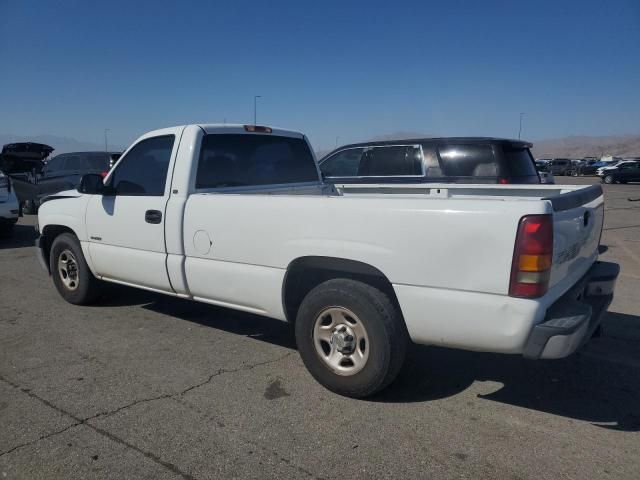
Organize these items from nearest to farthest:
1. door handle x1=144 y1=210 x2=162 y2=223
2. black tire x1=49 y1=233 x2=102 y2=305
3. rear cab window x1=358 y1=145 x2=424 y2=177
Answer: door handle x1=144 y1=210 x2=162 y2=223
black tire x1=49 y1=233 x2=102 y2=305
rear cab window x1=358 y1=145 x2=424 y2=177

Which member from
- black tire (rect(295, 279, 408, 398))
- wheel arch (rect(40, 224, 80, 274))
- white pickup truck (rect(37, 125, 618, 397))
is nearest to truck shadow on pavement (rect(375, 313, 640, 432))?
black tire (rect(295, 279, 408, 398))

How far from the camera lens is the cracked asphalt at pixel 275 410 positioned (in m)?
2.82

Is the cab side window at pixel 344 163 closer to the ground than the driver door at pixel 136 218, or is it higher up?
higher up

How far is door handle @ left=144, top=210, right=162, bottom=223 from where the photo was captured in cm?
447

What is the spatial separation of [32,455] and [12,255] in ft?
23.8

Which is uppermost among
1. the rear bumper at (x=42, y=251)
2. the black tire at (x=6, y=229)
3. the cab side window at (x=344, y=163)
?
the cab side window at (x=344, y=163)

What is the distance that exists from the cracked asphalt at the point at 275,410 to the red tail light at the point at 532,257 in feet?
3.02

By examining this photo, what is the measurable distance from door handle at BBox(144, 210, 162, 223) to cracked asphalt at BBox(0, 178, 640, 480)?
1.09 m

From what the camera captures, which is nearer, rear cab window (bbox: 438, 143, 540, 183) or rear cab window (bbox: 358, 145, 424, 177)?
rear cab window (bbox: 438, 143, 540, 183)

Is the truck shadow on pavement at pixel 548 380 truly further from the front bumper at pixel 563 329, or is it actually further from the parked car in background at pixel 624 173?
the parked car in background at pixel 624 173

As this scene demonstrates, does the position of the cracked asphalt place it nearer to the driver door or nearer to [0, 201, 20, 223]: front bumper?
the driver door

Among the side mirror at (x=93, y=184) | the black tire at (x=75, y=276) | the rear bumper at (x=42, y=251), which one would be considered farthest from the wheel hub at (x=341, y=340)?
the rear bumper at (x=42, y=251)

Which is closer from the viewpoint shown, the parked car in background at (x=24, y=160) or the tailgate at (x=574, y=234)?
the tailgate at (x=574, y=234)

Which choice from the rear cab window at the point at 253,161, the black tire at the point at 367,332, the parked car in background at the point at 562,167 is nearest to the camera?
the black tire at the point at 367,332
